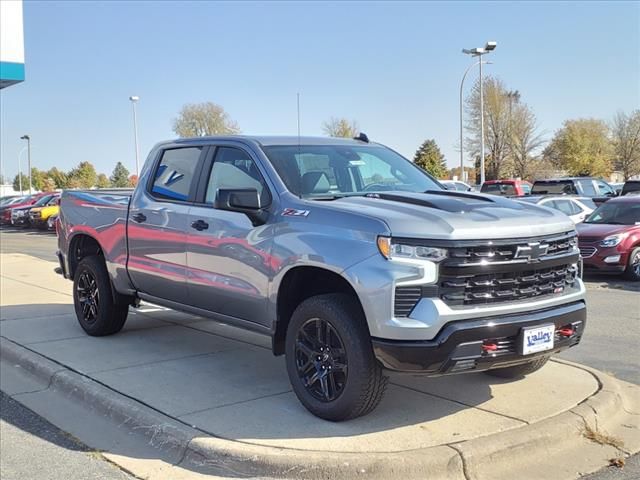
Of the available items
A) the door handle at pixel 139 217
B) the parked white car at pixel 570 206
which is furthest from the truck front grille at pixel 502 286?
the parked white car at pixel 570 206

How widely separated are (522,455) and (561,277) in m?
1.23

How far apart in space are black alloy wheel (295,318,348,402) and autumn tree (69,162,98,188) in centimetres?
6698

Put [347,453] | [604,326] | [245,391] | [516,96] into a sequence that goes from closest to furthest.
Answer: [347,453] → [245,391] → [604,326] → [516,96]

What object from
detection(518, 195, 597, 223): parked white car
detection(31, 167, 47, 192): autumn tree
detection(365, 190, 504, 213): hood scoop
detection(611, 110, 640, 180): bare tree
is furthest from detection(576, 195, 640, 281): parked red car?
detection(31, 167, 47, 192): autumn tree

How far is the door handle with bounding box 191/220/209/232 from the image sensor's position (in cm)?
550

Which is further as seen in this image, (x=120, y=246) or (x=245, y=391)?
(x=120, y=246)

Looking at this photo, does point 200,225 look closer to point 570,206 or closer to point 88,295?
point 88,295

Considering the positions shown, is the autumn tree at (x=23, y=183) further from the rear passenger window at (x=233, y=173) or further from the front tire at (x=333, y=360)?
the front tire at (x=333, y=360)

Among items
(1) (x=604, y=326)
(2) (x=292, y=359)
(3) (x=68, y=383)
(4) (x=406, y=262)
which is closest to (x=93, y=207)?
(3) (x=68, y=383)

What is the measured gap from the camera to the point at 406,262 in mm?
4027

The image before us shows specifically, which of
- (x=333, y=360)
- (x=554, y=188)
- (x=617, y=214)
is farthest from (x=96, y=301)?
(x=554, y=188)

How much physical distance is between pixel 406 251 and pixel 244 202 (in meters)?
1.34

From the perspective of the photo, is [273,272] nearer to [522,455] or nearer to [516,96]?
[522,455]

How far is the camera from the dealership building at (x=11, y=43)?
16.6 metres
